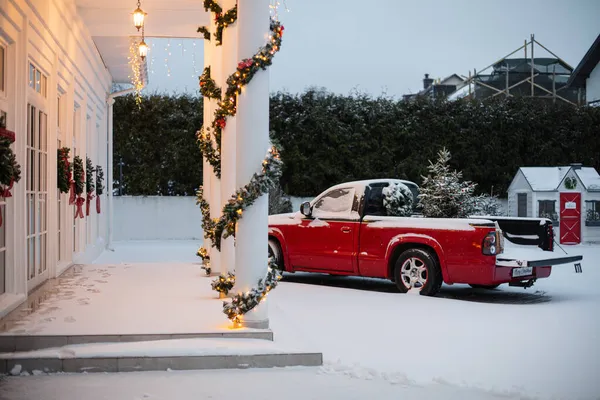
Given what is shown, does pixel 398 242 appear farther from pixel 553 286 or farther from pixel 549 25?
pixel 549 25

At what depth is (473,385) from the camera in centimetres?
536

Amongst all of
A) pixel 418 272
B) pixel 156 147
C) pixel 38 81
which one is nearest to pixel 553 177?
pixel 418 272

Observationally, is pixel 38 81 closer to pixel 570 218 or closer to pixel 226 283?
pixel 226 283

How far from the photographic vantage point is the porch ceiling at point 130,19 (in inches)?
440

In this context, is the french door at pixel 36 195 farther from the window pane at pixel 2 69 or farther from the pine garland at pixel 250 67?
the pine garland at pixel 250 67

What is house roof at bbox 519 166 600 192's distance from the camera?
771 inches

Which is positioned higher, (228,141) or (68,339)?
(228,141)

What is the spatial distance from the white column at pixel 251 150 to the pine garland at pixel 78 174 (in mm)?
5848

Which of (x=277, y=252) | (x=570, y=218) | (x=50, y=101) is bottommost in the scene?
(x=277, y=252)

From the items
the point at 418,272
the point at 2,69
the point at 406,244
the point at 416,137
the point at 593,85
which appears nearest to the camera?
the point at 2,69

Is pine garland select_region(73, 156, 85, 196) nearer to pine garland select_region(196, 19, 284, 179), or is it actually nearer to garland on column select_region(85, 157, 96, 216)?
garland on column select_region(85, 157, 96, 216)

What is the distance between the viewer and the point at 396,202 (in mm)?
→ 11367

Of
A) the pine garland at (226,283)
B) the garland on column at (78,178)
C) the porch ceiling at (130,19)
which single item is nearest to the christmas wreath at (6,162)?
the pine garland at (226,283)

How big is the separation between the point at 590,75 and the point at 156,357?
2772cm
